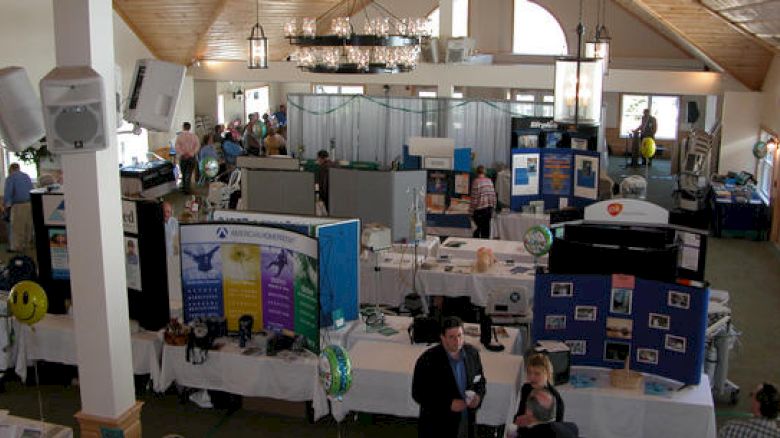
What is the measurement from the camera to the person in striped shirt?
1175cm

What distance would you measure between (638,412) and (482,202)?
6092 mm

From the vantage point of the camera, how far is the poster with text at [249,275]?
6742 millimetres

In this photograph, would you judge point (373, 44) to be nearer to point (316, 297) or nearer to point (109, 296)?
point (316, 297)

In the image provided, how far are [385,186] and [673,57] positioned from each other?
1210 cm

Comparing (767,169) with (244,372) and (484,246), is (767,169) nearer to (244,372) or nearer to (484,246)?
(484,246)

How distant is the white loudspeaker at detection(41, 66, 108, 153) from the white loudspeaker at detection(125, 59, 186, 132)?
122cm

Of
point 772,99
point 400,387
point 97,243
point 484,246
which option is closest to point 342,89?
point 772,99

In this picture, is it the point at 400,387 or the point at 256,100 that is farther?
the point at 256,100

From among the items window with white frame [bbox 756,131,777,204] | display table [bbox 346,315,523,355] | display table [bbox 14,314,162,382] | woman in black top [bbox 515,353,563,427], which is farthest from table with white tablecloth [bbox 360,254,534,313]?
window with white frame [bbox 756,131,777,204]

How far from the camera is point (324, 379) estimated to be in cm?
525

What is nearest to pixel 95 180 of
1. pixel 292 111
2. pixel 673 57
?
pixel 292 111

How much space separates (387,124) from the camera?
1609cm

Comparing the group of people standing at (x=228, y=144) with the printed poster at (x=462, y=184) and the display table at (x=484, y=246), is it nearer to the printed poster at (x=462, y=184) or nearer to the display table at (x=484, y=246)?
the printed poster at (x=462, y=184)

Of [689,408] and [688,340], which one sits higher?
[688,340]
